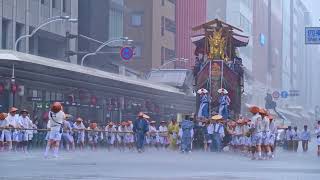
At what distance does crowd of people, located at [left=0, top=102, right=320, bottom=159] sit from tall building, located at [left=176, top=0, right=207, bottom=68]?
57045 millimetres

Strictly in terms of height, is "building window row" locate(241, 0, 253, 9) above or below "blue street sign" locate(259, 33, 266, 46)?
above

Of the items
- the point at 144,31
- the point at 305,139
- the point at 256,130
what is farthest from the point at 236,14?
the point at 256,130

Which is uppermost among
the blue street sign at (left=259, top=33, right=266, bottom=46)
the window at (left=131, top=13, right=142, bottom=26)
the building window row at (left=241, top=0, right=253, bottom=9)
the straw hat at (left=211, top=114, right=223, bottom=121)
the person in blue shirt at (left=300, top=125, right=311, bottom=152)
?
the building window row at (left=241, top=0, right=253, bottom=9)

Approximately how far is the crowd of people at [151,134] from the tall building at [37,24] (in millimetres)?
16424

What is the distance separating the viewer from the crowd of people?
28562 mm

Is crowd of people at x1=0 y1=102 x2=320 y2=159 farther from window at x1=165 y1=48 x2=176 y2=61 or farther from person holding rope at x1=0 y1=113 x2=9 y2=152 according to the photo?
window at x1=165 y1=48 x2=176 y2=61

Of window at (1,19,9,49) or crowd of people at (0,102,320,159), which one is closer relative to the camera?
crowd of people at (0,102,320,159)

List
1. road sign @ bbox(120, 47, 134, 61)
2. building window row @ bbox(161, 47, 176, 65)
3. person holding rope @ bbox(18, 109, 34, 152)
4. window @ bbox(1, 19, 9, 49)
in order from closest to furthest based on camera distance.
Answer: person holding rope @ bbox(18, 109, 34, 152), window @ bbox(1, 19, 9, 49), road sign @ bbox(120, 47, 134, 61), building window row @ bbox(161, 47, 176, 65)

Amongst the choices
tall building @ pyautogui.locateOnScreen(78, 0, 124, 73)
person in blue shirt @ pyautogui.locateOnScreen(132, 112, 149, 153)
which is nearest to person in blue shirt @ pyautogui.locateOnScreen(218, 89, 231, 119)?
person in blue shirt @ pyautogui.locateOnScreen(132, 112, 149, 153)

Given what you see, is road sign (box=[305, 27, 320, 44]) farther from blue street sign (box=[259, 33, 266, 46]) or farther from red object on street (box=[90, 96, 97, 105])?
blue street sign (box=[259, 33, 266, 46])

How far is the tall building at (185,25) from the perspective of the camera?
102 metres

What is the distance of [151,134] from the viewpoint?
44.1 m

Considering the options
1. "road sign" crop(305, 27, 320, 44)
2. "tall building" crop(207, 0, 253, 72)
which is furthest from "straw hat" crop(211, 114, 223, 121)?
"tall building" crop(207, 0, 253, 72)

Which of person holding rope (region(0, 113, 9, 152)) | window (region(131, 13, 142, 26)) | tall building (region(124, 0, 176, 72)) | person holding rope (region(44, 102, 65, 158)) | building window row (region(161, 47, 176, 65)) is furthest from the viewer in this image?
building window row (region(161, 47, 176, 65))
